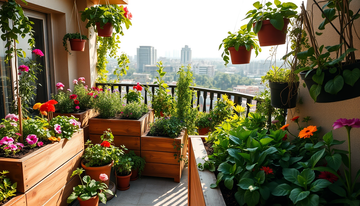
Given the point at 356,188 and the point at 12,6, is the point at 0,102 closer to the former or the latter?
the point at 12,6

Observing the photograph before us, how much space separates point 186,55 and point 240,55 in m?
2.09

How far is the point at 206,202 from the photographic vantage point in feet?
3.74

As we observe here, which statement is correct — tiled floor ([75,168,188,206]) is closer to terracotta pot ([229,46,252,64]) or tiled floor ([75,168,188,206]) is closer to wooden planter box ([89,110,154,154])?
wooden planter box ([89,110,154,154])

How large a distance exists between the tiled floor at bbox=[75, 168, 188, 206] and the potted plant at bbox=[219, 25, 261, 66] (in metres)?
1.70

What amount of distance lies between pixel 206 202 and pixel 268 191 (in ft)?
1.00

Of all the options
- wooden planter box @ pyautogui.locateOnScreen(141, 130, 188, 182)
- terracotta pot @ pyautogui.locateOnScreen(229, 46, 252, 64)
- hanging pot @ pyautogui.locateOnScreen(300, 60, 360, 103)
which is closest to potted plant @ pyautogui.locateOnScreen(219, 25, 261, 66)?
terracotta pot @ pyautogui.locateOnScreen(229, 46, 252, 64)

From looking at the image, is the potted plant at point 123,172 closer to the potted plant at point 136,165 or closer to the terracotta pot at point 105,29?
the potted plant at point 136,165

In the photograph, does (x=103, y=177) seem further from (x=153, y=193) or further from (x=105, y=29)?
(x=105, y=29)

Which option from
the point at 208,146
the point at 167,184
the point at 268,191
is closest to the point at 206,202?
the point at 268,191

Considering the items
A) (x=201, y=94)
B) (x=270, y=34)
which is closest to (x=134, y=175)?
(x=201, y=94)

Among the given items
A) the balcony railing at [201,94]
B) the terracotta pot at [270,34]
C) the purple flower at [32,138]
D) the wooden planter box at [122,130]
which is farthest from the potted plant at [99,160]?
the terracotta pot at [270,34]

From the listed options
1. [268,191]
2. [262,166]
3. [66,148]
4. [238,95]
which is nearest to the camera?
[268,191]

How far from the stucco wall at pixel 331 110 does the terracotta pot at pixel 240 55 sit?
0.59 metres

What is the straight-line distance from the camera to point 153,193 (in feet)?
9.18
